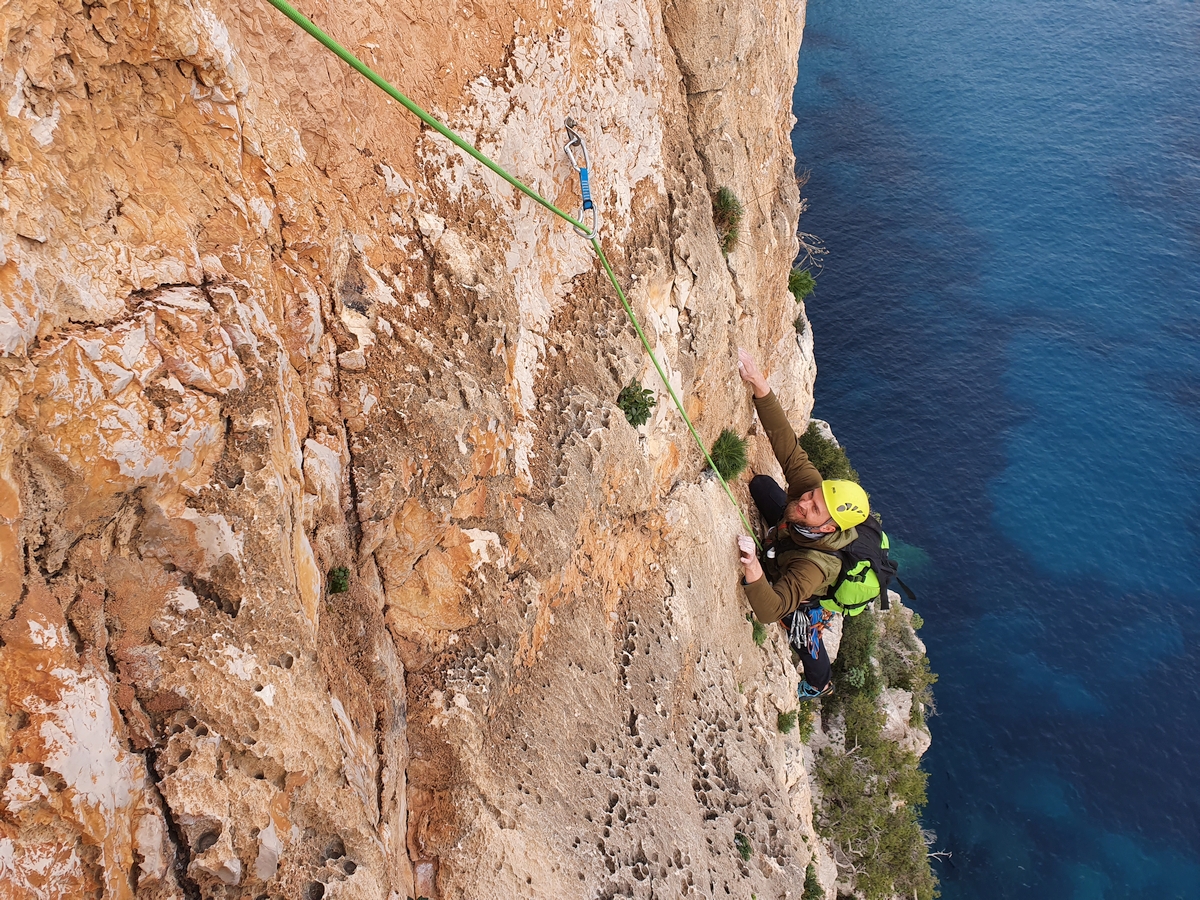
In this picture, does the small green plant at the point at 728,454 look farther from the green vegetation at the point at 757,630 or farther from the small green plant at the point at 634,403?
the small green plant at the point at 634,403

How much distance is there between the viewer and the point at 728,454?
42.3ft

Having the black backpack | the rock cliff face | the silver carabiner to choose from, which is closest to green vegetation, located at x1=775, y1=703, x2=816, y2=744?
the rock cliff face

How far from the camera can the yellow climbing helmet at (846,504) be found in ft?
35.4

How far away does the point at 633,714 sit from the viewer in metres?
9.51

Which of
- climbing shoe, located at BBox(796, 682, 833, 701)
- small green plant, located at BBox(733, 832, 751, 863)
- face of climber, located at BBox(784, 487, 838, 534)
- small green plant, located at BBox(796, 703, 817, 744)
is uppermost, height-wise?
face of climber, located at BBox(784, 487, 838, 534)

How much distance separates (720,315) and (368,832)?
29.7 feet

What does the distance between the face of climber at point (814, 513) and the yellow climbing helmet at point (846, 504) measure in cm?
18

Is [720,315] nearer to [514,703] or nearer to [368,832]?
[514,703]

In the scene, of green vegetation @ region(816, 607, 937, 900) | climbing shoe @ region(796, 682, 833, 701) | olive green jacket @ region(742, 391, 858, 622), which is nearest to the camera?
olive green jacket @ region(742, 391, 858, 622)

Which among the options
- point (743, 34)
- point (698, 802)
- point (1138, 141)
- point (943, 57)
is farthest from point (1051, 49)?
point (698, 802)

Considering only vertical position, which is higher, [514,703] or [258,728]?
[258,728]

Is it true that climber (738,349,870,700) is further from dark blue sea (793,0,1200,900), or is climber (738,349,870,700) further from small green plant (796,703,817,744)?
dark blue sea (793,0,1200,900)

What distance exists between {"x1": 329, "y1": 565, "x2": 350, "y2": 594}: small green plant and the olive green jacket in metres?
7.24

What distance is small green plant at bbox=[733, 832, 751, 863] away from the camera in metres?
10.4
